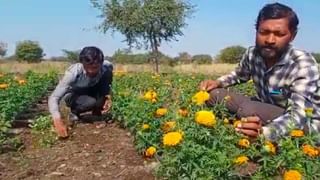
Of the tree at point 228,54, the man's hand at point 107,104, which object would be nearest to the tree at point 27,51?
the tree at point 228,54

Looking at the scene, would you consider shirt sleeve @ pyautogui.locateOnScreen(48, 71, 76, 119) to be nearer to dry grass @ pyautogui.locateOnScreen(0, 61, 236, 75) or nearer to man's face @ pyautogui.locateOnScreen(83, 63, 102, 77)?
man's face @ pyautogui.locateOnScreen(83, 63, 102, 77)

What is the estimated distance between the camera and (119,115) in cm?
657

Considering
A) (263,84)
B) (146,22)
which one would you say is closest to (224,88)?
(263,84)

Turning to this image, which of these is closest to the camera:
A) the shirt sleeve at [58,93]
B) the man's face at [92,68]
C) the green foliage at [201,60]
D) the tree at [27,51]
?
the shirt sleeve at [58,93]

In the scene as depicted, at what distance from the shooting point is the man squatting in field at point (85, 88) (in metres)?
5.81

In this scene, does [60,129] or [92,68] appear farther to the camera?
[92,68]

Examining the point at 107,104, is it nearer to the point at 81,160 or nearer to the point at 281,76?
the point at 81,160

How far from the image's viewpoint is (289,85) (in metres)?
3.68

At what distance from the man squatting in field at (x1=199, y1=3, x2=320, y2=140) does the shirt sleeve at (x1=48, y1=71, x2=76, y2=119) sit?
6.79ft

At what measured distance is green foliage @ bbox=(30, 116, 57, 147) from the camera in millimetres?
5672

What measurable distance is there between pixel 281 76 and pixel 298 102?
413 millimetres

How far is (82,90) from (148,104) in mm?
1969

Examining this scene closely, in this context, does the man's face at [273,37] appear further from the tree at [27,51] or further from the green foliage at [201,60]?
the tree at [27,51]

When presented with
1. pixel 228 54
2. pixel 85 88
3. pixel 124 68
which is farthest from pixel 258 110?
pixel 228 54
